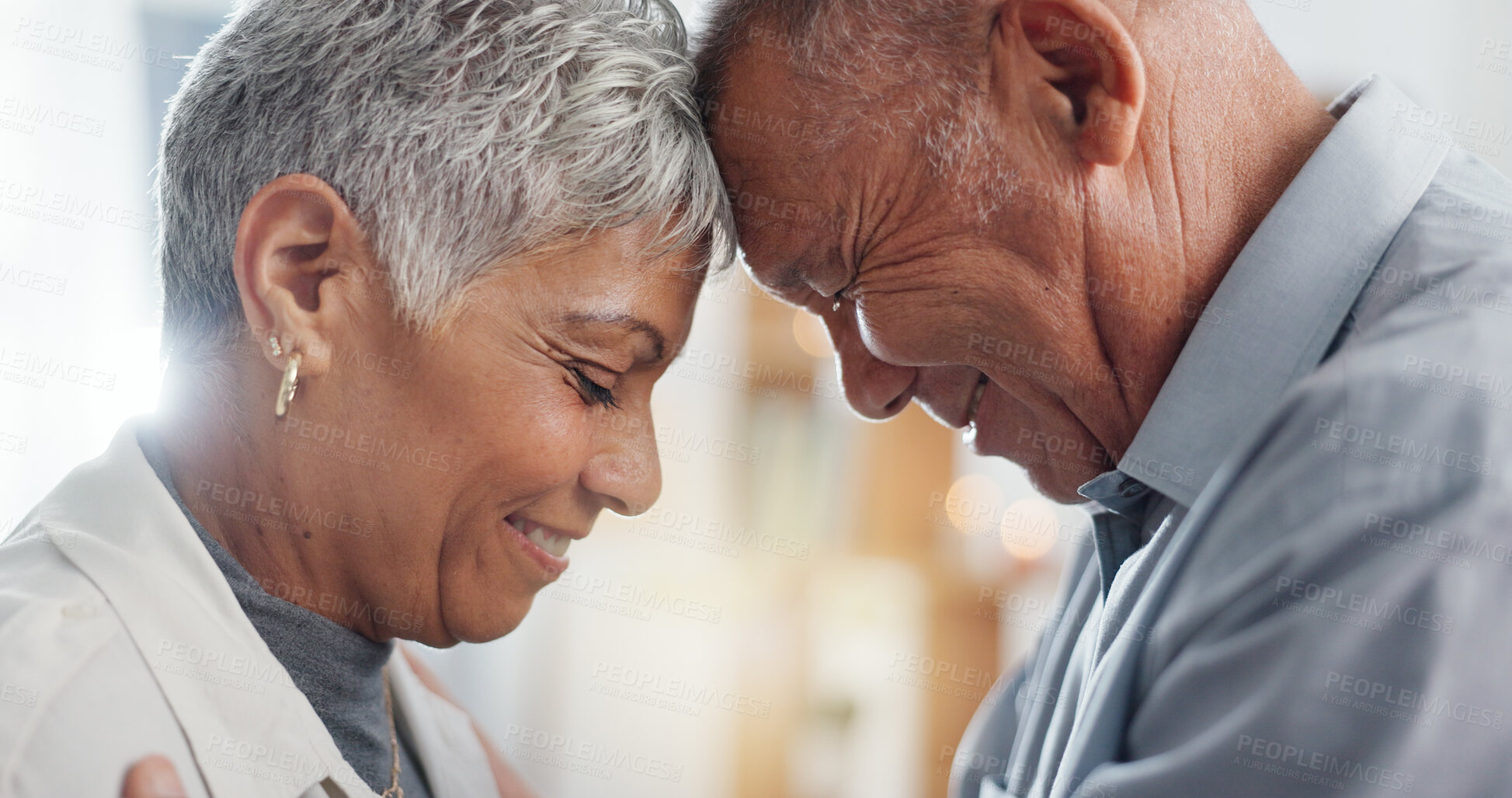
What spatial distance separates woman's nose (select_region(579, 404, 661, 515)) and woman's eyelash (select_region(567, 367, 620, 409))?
0.08 feet

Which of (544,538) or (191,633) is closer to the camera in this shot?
(191,633)

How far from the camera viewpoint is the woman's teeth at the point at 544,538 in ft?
3.54

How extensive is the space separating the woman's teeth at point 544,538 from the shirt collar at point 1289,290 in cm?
61

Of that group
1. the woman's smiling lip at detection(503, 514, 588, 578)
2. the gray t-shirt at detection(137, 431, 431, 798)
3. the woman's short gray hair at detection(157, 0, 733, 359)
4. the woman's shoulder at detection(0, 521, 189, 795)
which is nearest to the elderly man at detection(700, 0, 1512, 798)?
the woman's short gray hair at detection(157, 0, 733, 359)

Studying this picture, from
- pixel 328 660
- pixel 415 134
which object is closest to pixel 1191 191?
pixel 415 134

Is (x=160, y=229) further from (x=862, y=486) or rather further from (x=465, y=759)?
(x=862, y=486)

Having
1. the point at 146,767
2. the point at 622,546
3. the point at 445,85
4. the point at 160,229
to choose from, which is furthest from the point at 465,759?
the point at 622,546

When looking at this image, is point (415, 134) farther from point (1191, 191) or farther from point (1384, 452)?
point (1384, 452)

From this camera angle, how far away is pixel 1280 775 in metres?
0.75

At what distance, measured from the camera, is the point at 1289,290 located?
0.93 m

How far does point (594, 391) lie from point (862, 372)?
15.0 inches

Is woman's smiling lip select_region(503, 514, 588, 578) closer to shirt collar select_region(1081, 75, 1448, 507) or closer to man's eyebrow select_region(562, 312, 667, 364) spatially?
man's eyebrow select_region(562, 312, 667, 364)

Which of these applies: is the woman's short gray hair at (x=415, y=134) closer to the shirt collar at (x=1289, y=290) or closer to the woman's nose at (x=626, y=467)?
the woman's nose at (x=626, y=467)

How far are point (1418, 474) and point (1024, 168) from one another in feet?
1.44
